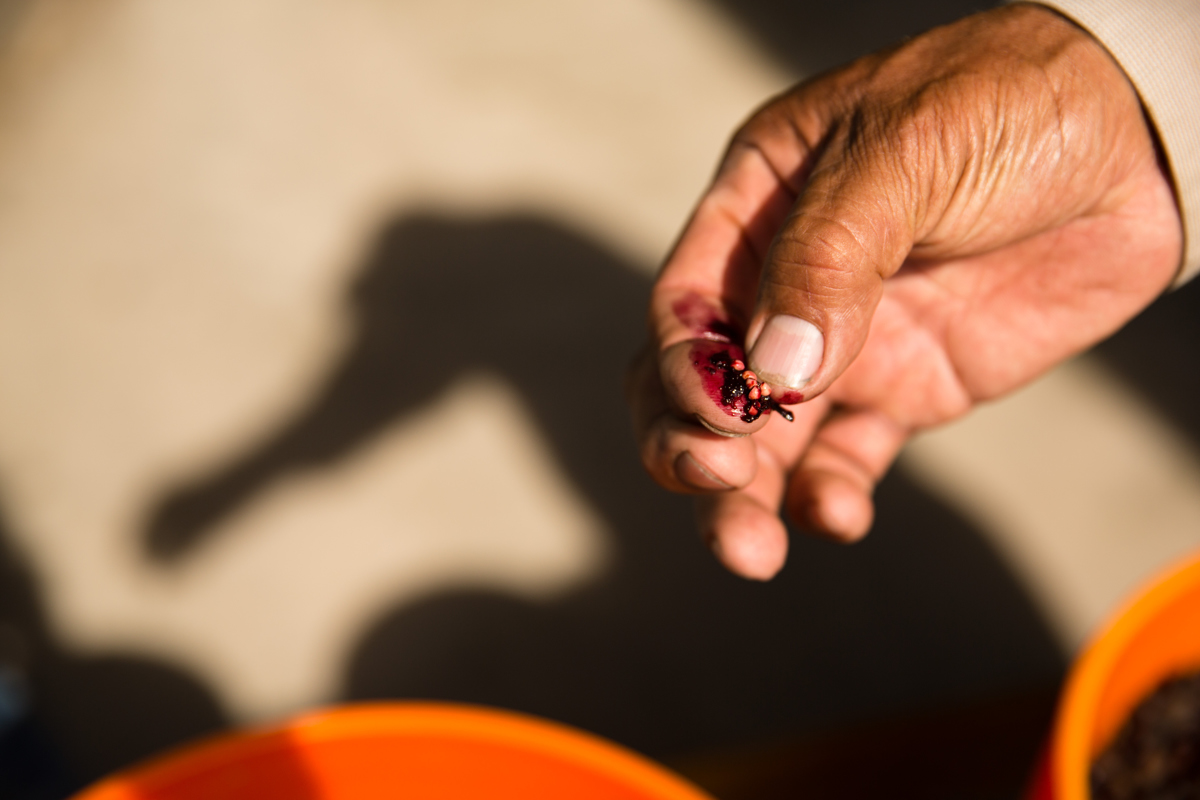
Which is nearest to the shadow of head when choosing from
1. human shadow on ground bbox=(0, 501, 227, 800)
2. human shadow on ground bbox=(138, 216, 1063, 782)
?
human shadow on ground bbox=(138, 216, 1063, 782)

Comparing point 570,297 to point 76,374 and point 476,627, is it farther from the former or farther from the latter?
point 76,374

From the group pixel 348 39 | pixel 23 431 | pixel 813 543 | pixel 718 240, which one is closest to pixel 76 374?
pixel 23 431

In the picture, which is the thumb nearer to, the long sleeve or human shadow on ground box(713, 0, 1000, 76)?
the long sleeve

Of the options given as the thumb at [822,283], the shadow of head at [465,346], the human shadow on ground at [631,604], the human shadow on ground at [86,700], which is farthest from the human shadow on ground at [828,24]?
the human shadow on ground at [86,700]

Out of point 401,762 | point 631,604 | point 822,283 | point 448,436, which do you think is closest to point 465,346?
point 448,436

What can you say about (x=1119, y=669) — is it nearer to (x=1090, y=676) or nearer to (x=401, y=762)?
(x=1090, y=676)

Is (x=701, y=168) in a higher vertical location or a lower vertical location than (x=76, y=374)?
higher
